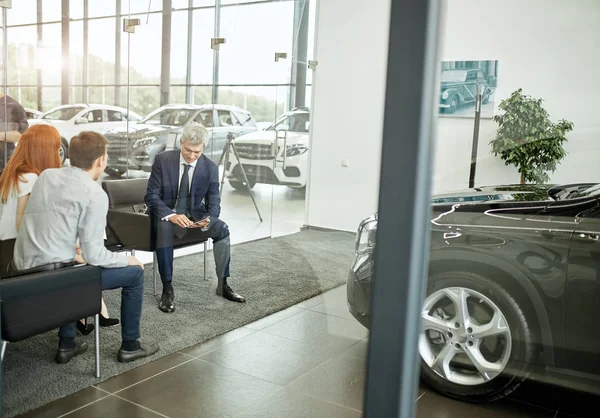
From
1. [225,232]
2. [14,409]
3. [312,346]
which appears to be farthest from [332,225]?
[14,409]

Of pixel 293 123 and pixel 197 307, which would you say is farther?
pixel 197 307

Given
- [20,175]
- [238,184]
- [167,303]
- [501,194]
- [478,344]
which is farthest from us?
[238,184]

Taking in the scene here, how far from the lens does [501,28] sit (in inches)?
64.1

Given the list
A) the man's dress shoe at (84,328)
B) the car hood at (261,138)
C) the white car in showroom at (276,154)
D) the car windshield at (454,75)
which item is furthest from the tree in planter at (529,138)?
the man's dress shoe at (84,328)

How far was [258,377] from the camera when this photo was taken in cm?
233

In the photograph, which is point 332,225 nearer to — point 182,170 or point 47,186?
point 182,170

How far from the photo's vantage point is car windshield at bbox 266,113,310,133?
2.43 m

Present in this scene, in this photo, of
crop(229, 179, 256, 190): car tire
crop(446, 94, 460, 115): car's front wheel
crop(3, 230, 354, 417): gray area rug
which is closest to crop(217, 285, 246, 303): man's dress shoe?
crop(3, 230, 354, 417): gray area rug

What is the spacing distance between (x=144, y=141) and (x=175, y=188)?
24 centimetres

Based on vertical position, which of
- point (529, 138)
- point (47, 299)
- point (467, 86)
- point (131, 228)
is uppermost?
point (467, 86)

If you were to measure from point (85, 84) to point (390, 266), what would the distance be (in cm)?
150

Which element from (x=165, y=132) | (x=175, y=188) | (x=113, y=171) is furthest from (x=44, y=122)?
(x=175, y=188)

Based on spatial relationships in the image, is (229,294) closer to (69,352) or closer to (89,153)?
(69,352)

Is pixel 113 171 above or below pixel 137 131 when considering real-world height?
below
